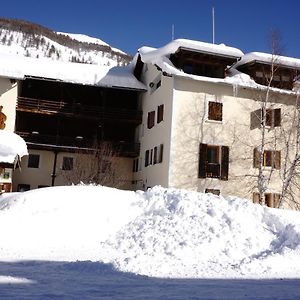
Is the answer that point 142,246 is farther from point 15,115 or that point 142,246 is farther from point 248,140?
point 15,115

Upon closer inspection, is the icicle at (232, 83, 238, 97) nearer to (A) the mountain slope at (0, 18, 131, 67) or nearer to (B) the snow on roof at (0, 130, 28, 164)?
(B) the snow on roof at (0, 130, 28, 164)

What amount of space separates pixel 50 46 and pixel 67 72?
127329 mm

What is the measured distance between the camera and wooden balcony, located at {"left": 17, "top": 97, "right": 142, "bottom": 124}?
2984cm

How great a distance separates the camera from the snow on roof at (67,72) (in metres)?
29.6

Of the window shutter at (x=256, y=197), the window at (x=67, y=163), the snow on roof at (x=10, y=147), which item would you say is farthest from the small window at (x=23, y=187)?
the window shutter at (x=256, y=197)

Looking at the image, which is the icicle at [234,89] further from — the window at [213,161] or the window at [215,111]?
the window at [213,161]

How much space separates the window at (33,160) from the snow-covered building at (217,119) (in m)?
8.19

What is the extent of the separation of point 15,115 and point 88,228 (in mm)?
18725

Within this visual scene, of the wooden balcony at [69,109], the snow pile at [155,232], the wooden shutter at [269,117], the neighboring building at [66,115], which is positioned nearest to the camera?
the snow pile at [155,232]

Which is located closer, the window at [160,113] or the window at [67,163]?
the window at [160,113]

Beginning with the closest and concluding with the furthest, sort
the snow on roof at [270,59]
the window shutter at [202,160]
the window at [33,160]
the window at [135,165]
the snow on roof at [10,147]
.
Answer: the snow on roof at [10,147]
the window shutter at [202,160]
the snow on roof at [270,59]
the window at [33,160]
the window at [135,165]

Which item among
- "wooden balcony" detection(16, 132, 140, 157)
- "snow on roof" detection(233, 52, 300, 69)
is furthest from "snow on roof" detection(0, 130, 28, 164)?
"snow on roof" detection(233, 52, 300, 69)

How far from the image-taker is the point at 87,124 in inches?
1267

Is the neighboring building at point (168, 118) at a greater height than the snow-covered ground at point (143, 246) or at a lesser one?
greater
